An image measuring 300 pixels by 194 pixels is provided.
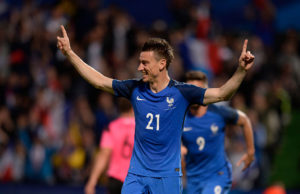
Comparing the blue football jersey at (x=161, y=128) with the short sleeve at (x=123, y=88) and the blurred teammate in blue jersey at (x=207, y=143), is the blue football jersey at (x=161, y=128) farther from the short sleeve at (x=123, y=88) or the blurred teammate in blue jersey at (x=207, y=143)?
the blurred teammate in blue jersey at (x=207, y=143)

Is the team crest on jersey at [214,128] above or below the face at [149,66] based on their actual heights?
below

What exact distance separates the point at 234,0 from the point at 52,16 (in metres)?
4.70

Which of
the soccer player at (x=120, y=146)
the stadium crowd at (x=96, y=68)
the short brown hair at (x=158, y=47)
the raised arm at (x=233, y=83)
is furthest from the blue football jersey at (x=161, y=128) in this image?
the stadium crowd at (x=96, y=68)

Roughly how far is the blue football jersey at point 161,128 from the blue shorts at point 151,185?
5cm

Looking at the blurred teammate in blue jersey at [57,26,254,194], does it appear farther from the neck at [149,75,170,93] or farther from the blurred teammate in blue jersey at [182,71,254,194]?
the blurred teammate in blue jersey at [182,71,254,194]

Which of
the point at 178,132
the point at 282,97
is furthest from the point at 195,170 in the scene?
the point at 282,97

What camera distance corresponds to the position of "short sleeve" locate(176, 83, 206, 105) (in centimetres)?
507

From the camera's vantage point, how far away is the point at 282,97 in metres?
11.0

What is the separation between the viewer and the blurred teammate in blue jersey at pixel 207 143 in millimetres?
6684

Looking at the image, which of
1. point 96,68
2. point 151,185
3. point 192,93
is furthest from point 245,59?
point 96,68

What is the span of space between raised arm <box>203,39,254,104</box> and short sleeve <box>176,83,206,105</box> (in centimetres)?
5

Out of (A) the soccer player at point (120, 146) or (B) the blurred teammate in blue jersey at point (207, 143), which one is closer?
(B) the blurred teammate in blue jersey at point (207, 143)

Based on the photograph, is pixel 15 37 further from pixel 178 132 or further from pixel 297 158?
pixel 178 132

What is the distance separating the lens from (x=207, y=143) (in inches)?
263
